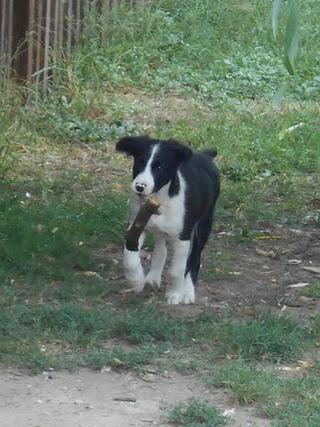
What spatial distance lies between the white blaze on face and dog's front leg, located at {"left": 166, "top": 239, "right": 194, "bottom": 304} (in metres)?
0.47

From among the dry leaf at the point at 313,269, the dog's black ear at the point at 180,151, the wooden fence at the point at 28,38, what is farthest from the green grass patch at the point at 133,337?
the wooden fence at the point at 28,38

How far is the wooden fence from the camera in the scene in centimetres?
1205

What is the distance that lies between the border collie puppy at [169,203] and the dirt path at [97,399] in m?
1.29

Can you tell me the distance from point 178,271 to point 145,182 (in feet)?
2.19

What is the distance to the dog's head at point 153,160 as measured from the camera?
7.43 meters

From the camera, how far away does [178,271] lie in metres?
7.73

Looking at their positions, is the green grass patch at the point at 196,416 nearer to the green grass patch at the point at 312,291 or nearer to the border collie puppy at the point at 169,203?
the border collie puppy at the point at 169,203

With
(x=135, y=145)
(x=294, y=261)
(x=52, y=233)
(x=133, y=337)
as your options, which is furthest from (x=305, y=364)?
(x=52, y=233)

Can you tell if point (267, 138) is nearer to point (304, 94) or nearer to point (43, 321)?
point (304, 94)

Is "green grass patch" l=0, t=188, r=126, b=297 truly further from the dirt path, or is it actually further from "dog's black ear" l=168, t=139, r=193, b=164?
the dirt path

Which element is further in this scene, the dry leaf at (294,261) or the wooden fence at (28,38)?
the wooden fence at (28,38)

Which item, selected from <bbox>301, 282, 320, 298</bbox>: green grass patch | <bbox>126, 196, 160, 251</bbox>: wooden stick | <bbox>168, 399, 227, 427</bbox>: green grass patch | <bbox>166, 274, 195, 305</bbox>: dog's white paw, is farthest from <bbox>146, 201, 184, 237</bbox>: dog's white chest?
<bbox>168, 399, 227, 427</bbox>: green grass patch

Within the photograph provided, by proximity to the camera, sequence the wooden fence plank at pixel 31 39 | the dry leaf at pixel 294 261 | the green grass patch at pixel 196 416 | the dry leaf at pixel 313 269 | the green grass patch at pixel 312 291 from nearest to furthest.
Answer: the green grass patch at pixel 196 416 → the green grass patch at pixel 312 291 → the dry leaf at pixel 313 269 → the dry leaf at pixel 294 261 → the wooden fence plank at pixel 31 39

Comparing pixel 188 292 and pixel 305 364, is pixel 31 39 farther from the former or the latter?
pixel 305 364
